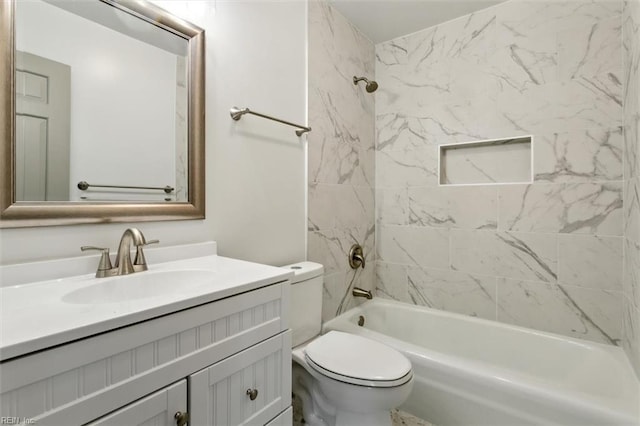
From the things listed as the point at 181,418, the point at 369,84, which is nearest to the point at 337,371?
the point at 181,418

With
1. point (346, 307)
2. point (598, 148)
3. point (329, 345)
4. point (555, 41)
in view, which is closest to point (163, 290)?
point (329, 345)

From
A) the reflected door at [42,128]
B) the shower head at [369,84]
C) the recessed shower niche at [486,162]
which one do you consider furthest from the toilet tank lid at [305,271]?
the shower head at [369,84]

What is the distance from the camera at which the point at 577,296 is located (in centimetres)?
173

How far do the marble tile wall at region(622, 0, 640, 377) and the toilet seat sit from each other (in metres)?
1.07

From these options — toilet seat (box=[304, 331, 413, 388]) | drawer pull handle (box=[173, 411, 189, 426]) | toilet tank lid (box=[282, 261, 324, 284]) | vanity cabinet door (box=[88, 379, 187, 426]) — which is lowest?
toilet seat (box=[304, 331, 413, 388])

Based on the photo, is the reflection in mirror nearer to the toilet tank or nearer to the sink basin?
the sink basin

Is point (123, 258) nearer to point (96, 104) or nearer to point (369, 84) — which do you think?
point (96, 104)

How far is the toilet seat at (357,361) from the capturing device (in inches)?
46.1

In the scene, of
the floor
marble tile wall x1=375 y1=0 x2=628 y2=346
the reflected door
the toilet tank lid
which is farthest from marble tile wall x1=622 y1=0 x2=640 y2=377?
the reflected door

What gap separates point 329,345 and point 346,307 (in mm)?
727

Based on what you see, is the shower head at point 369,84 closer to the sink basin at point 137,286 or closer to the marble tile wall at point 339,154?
the marble tile wall at point 339,154

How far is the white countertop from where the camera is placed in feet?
1.82

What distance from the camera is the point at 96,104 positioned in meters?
1.06

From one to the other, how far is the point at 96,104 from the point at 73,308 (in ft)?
2.37
